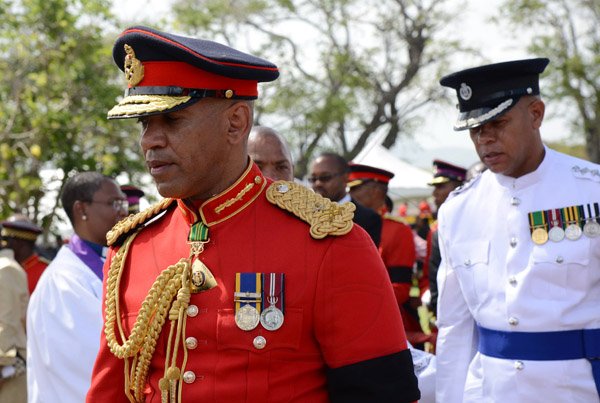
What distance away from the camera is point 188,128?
2.38 metres

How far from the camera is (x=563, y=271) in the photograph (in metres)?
3.70

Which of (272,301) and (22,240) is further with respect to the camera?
(22,240)

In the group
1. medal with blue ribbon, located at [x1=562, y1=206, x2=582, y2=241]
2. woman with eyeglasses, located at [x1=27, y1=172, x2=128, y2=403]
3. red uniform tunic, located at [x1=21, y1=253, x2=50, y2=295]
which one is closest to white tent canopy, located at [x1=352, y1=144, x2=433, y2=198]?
red uniform tunic, located at [x1=21, y1=253, x2=50, y2=295]

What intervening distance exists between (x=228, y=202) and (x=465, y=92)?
1.94 metres

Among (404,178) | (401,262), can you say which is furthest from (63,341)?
(404,178)

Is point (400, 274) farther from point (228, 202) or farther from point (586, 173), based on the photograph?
point (228, 202)

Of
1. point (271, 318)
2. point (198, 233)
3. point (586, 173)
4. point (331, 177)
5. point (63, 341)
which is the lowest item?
point (63, 341)

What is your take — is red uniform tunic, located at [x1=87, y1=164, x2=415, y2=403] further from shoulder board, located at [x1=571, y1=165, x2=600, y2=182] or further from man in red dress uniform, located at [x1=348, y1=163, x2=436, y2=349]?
man in red dress uniform, located at [x1=348, y1=163, x2=436, y2=349]

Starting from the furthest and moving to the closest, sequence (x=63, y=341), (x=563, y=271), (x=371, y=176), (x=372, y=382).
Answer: (x=371, y=176), (x=63, y=341), (x=563, y=271), (x=372, y=382)

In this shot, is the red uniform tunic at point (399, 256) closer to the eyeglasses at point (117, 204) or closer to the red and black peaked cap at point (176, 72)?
the eyeglasses at point (117, 204)

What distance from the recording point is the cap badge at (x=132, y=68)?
2.47 m

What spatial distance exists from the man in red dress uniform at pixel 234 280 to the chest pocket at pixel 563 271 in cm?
153

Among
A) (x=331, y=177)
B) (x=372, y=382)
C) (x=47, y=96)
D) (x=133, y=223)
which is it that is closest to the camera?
(x=372, y=382)

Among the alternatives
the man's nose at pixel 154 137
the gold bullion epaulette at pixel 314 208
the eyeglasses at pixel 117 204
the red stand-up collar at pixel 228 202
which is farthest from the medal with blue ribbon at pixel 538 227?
the eyeglasses at pixel 117 204
